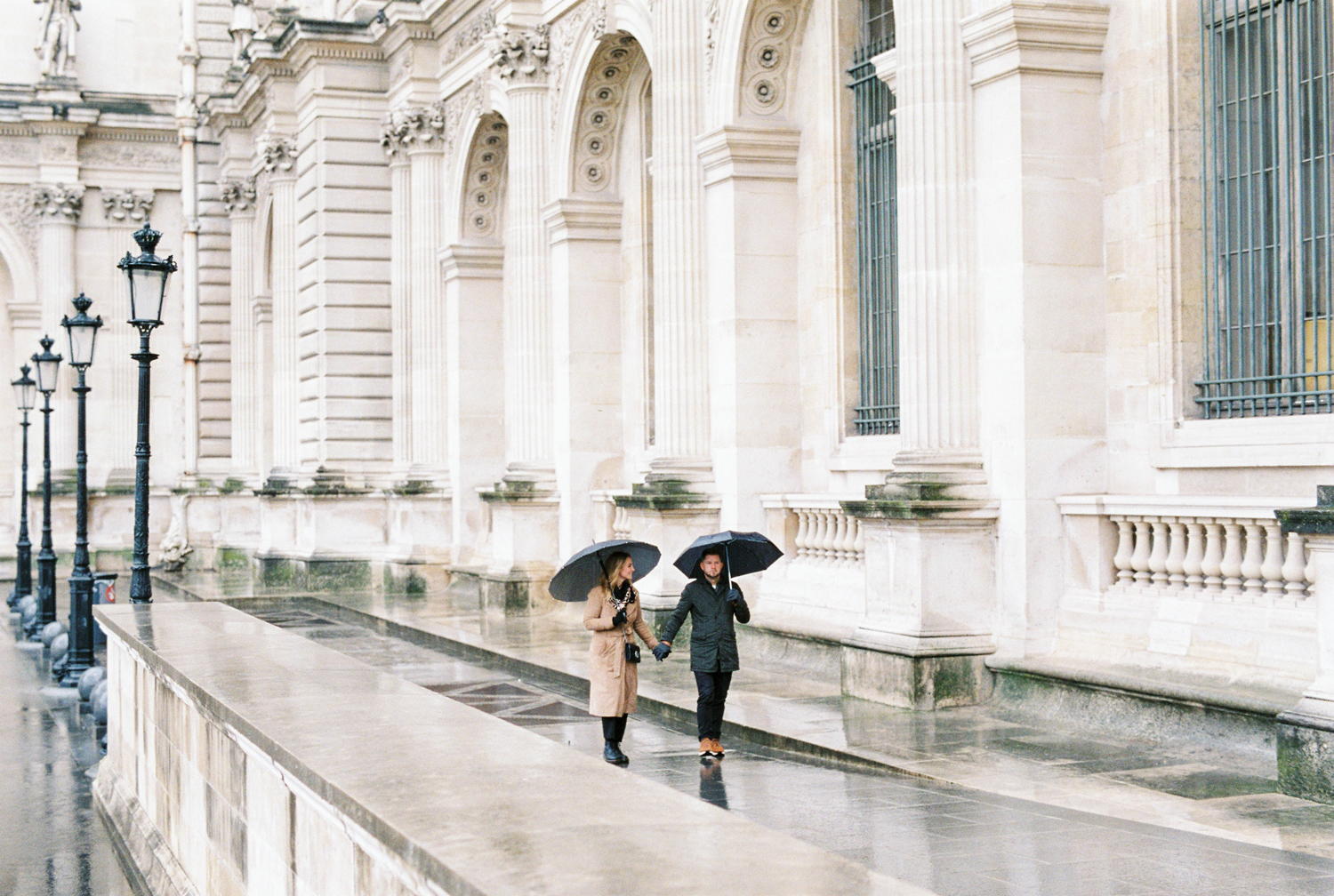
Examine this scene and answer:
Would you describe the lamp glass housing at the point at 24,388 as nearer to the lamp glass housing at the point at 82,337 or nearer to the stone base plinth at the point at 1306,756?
the lamp glass housing at the point at 82,337

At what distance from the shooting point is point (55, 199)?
1684 inches

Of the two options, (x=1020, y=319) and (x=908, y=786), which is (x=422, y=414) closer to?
(x=1020, y=319)

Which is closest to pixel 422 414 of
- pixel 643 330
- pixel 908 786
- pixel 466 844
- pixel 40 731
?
pixel 643 330

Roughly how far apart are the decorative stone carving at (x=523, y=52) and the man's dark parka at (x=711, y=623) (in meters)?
13.3

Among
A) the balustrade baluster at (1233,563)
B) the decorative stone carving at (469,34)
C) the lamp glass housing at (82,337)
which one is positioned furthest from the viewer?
the decorative stone carving at (469,34)

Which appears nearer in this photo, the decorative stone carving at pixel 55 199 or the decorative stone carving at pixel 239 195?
the decorative stone carving at pixel 239 195

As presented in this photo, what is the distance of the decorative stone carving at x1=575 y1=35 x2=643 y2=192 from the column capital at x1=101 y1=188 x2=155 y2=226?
2391cm

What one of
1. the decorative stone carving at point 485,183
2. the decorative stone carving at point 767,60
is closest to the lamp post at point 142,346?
the decorative stone carving at point 767,60

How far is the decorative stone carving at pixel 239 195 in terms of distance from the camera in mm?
38438

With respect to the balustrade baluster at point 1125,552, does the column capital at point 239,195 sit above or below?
above

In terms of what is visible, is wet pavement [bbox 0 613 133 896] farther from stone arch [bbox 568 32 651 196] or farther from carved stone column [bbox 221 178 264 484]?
carved stone column [bbox 221 178 264 484]

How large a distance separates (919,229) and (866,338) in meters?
3.48

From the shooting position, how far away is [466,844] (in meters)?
4.93

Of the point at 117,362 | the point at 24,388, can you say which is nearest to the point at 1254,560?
the point at 24,388
